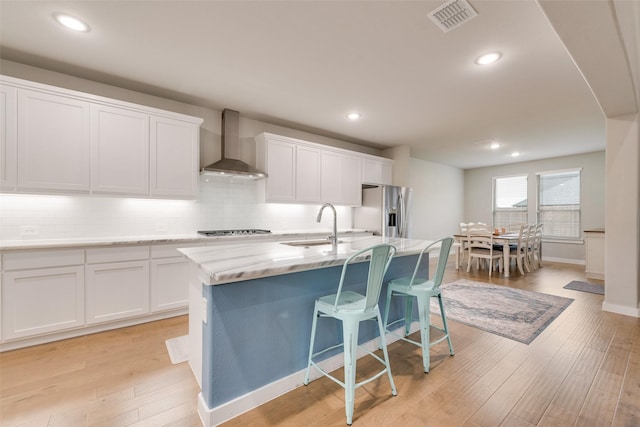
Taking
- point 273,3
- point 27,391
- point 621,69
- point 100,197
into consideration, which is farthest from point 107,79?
point 621,69

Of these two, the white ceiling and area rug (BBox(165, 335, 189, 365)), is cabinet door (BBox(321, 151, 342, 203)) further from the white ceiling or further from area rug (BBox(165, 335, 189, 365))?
area rug (BBox(165, 335, 189, 365))

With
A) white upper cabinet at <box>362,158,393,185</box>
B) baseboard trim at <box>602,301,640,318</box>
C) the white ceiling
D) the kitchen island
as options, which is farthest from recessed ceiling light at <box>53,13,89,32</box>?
baseboard trim at <box>602,301,640,318</box>

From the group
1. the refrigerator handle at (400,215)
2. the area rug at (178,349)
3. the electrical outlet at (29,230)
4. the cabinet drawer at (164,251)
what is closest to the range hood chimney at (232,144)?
the cabinet drawer at (164,251)

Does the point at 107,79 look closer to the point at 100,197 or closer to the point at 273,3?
the point at 100,197

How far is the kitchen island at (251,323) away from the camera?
1561 millimetres

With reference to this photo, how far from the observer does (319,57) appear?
8.45 feet

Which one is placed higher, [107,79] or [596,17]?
[107,79]

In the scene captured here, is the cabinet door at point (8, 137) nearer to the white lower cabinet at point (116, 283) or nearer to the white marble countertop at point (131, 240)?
the white marble countertop at point (131, 240)

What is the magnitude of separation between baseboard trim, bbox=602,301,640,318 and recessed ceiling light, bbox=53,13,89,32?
6.04m

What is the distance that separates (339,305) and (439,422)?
84cm

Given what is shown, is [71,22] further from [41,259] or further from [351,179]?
[351,179]

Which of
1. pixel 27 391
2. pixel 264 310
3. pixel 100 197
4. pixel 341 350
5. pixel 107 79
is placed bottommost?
pixel 27 391

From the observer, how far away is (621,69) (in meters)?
2.21

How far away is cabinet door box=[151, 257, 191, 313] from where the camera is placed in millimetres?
2998
